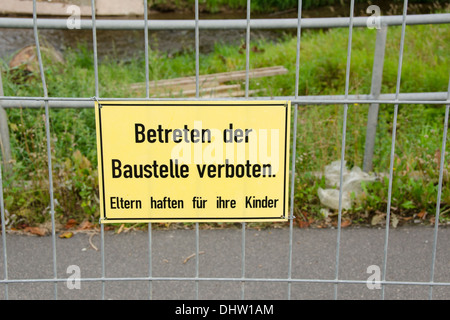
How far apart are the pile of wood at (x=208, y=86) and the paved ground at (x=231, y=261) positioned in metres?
2.01

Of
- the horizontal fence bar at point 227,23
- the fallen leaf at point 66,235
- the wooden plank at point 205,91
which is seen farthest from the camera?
the wooden plank at point 205,91

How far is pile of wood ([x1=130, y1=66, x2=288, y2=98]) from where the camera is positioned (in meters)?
5.74

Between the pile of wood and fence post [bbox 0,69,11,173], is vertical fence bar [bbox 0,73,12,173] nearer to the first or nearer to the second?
fence post [bbox 0,69,11,173]

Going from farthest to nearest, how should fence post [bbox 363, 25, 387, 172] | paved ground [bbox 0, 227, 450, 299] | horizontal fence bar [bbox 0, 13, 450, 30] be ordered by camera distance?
fence post [bbox 363, 25, 387, 172], horizontal fence bar [bbox 0, 13, 450, 30], paved ground [bbox 0, 227, 450, 299]

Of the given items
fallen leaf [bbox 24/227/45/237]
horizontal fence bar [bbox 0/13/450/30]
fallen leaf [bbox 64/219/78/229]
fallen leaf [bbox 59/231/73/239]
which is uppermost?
horizontal fence bar [bbox 0/13/450/30]

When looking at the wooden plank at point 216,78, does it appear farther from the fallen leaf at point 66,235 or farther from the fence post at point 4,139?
the fallen leaf at point 66,235

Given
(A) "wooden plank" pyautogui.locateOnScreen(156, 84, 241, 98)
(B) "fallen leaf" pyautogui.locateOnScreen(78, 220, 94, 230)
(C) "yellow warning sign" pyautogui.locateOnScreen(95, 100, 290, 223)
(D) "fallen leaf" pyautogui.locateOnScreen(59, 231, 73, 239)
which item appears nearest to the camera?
(C) "yellow warning sign" pyautogui.locateOnScreen(95, 100, 290, 223)

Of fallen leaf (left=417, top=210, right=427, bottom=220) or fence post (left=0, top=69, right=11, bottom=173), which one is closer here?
fallen leaf (left=417, top=210, right=427, bottom=220)

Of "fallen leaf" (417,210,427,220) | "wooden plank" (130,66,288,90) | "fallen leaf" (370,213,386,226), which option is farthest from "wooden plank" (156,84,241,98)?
"fallen leaf" (417,210,427,220)

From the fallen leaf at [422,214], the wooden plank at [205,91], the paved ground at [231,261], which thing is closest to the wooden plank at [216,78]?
the wooden plank at [205,91]

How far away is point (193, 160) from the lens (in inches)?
84.7

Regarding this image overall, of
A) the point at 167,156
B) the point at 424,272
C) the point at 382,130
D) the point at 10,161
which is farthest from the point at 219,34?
the point at 167,156

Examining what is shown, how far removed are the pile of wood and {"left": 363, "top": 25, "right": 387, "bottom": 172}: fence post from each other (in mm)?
1639

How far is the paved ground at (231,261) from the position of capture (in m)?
3.32
